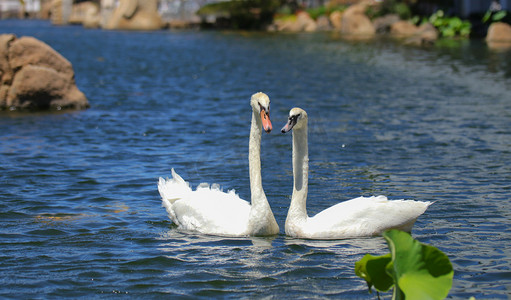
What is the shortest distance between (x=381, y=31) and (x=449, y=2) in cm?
738

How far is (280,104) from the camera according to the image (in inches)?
687

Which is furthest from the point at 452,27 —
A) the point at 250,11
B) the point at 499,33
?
the point at 250,11

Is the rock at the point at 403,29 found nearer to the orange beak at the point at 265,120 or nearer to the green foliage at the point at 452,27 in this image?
the green foliage at the point at 452,27

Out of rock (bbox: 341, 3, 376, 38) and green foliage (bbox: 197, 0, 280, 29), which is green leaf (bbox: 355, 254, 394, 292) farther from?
green foliage (bbox: 197, 0, 280, 29)

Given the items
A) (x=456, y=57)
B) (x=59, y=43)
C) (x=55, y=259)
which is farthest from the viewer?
(x=59, y=43)

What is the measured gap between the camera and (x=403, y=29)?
4356cm

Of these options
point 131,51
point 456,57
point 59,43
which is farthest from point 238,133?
point 59,43

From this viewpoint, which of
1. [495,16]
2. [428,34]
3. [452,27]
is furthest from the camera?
[452,27]

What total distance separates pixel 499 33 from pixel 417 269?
33213 mm

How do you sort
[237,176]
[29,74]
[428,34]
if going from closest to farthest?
[237,176] < [29,74] < [428,34]

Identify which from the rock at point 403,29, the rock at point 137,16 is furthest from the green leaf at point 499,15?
the rock at point 137,16

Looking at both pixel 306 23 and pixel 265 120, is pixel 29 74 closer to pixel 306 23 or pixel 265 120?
pixel 265 120

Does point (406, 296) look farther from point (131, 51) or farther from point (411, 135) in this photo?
point (131, 51)

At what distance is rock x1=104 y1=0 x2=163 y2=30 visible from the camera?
59406mm
